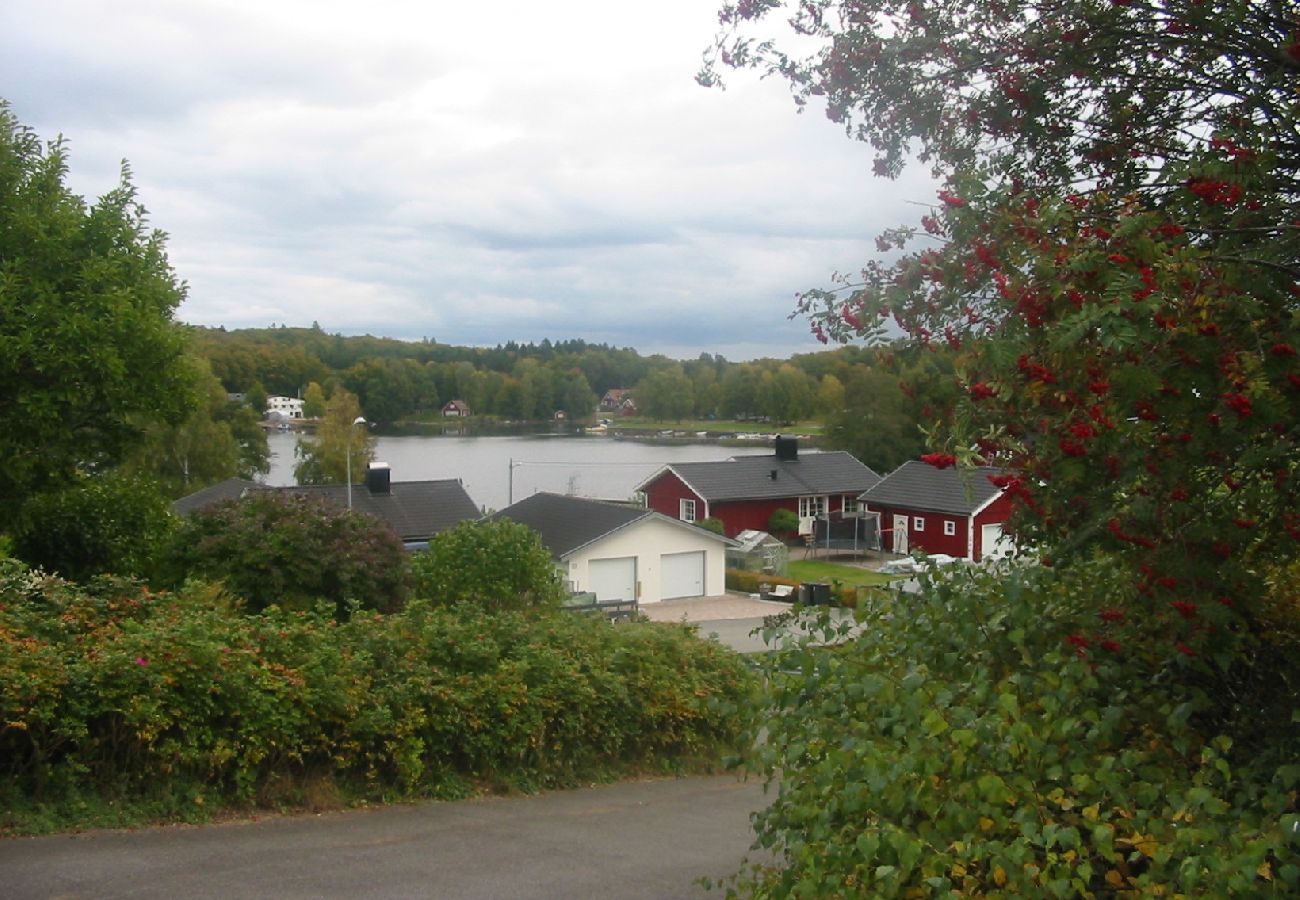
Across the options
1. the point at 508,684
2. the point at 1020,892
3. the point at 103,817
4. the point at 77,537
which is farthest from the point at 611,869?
the point at 77,537

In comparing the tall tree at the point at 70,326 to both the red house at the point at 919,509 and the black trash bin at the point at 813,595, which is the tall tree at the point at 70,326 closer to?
the black trash bin at the point at 813,595

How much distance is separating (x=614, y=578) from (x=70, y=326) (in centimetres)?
2154

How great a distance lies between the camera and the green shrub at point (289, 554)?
49.7 ft

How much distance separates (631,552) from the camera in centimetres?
3434

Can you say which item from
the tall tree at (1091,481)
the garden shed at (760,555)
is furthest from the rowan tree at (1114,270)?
the garden shed at (760,555)

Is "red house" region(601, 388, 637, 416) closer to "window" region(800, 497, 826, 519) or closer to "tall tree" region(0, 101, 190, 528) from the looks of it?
"window" region(800, 497, 826, 519)

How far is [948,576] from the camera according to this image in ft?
18.0

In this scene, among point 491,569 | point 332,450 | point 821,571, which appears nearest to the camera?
point 491,569

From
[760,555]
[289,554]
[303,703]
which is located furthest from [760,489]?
[303,703]

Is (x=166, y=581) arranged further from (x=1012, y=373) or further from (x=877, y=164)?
(x=1012, y=373)

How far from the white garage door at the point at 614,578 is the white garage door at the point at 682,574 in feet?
3.24

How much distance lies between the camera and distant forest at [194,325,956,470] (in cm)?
2725

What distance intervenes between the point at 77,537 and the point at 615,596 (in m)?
18.7

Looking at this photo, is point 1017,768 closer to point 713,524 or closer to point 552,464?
point 713,524
